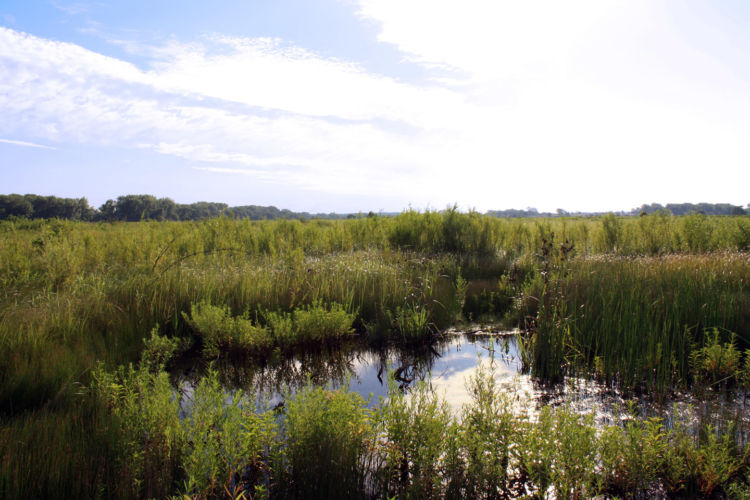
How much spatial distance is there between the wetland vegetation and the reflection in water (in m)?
0.08

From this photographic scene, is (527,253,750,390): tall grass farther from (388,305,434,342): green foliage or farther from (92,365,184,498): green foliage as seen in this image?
(92,365,184,498): green foliage

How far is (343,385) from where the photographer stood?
293cm

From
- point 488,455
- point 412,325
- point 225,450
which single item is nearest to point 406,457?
point 488,455

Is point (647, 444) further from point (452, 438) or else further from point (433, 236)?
point (433, 236)

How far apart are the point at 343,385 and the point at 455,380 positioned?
1850 millimetres

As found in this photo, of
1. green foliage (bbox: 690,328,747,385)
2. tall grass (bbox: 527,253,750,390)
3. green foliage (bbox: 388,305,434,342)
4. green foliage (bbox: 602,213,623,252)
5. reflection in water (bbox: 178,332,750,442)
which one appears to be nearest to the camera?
reflection in water (bbox: 178,332,750,442)

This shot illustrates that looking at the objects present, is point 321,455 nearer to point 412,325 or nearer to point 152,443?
point 152,443

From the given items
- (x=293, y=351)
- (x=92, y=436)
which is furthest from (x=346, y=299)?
(x=92, y=436)

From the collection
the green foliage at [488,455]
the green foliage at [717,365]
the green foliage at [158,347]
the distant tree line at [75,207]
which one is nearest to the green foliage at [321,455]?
the green foliage at [488,455]

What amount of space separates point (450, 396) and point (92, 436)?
2968 mm

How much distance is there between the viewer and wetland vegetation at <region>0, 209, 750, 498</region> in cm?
250

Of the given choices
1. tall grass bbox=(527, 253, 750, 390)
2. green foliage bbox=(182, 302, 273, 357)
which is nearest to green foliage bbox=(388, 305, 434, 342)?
tall grass bbox=(527, 253, 750, 390)

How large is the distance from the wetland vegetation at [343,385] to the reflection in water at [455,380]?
0.08 metres

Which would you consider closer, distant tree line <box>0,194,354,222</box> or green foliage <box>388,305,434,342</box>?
green foliage <box>388,305,434,342</box>
